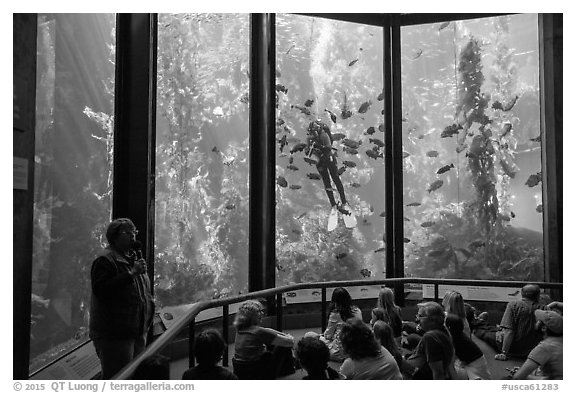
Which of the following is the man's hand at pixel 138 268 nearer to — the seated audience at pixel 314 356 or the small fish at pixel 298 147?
the seated audience at pixel 314 356

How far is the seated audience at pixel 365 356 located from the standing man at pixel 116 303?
5.21ft

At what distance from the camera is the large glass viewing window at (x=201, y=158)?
6414 millimetres

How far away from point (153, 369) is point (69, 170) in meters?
2.70

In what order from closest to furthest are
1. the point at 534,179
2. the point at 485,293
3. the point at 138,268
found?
1. the point at 138,268
2. the point at 485,293
3. the point at 534,179

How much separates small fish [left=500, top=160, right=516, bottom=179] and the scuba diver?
3277mm

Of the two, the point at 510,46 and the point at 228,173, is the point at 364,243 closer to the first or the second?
the point at 228,173

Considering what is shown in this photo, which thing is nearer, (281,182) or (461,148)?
(281,182)

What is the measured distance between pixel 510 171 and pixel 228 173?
5712 millimetres

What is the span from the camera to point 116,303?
3.35 metres

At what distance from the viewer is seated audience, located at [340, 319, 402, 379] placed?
10.6 ft

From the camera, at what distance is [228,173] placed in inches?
296

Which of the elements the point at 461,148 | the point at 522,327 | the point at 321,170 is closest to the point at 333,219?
the point at 321,170

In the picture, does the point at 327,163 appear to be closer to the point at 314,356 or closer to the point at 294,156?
the point at 294,156

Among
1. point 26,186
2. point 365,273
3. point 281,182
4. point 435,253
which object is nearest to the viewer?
point 26,186
